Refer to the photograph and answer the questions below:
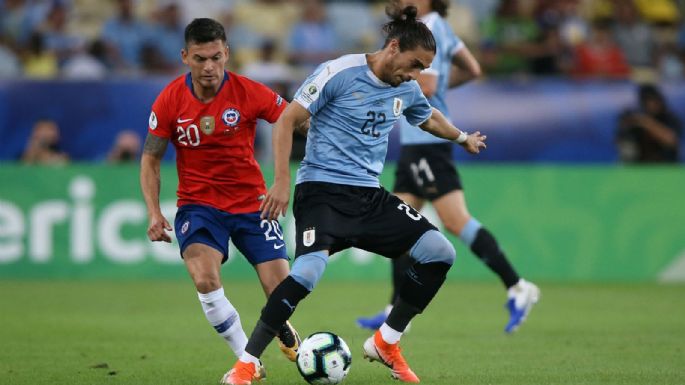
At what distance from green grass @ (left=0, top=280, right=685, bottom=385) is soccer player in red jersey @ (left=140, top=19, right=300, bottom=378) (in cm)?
63

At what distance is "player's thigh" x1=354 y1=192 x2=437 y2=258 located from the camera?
6668 millimetres

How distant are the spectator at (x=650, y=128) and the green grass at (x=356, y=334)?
7.54ft

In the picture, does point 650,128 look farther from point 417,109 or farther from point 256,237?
point 256,237

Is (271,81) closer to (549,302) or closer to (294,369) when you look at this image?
(549,302)

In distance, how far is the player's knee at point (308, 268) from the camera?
6.42m

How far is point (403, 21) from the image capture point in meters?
6.62

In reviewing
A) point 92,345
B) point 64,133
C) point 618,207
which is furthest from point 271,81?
point 92,345

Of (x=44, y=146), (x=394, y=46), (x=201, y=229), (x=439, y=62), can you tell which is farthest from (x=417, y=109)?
(x=44, y=146)

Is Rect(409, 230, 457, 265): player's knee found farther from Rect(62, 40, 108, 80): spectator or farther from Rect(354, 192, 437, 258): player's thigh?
Rect(62, 40, 108, 80): spectator

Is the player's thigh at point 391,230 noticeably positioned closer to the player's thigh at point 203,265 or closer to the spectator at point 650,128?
the player's thigh at point 203,265

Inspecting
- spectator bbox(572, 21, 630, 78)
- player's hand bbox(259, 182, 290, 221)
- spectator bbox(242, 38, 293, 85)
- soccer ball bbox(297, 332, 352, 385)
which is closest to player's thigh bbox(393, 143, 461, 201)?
soccer ball bbox(297, 332, 352, 385)

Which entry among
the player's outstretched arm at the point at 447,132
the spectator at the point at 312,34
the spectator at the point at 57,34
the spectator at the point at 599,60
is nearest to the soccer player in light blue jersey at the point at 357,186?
the player's outstretched arm at the point at 447,132

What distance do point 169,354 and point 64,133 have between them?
304 inches

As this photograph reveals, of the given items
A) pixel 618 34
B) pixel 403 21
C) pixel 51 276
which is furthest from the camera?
pixel 618 34
